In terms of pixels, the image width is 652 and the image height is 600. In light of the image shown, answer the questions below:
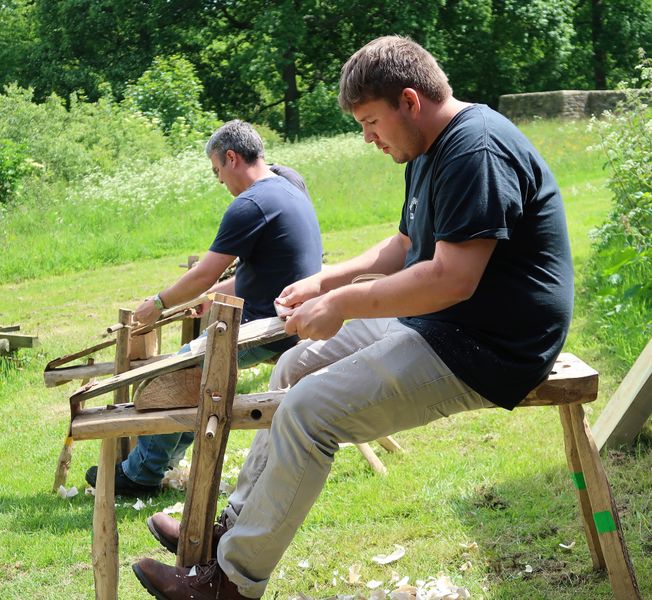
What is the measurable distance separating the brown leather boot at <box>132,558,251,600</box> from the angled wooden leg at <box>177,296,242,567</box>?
12 cm

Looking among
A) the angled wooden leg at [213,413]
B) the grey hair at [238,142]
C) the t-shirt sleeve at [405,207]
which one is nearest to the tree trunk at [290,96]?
A: the grey hair at [238,142]

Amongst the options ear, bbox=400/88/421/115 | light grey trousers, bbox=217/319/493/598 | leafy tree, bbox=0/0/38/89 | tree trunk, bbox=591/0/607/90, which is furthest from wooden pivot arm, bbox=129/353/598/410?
tree trunk, bbox=591/0/607/90

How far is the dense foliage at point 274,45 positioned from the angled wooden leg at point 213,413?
25023 millimetres

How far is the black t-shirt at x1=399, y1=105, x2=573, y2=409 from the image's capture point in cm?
267

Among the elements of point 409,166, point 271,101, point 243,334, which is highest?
point 409,166

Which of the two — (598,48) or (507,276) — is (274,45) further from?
(507,276)

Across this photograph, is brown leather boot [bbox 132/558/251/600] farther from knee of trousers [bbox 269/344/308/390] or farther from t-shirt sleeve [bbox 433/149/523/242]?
t-shirt sleeve [bbox 433/149/523/242]

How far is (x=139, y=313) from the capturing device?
4.77 m

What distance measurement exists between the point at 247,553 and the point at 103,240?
31.3ft

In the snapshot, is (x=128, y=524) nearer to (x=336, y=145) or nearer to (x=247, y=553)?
(x=247, y=553)

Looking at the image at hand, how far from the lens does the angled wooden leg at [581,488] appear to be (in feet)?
10.3

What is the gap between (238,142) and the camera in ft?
16.0

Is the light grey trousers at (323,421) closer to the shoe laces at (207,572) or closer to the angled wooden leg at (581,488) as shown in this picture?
the shoe laces at (207,572)

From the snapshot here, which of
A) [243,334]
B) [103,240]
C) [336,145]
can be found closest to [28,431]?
[243,334]
